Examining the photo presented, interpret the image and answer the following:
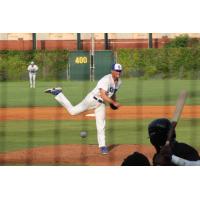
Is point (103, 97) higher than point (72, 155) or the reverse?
higher

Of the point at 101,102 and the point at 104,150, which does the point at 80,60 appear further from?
the point at 104,150

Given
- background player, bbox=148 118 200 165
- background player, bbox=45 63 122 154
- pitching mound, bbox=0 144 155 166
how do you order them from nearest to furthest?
background player, bbox=148 118 200 165 → pitching mound, bbox=0 144 155 166 → background player, bbox=45 63 122 154

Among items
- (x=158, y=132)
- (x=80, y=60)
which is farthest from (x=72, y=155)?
(x=80, y=60)

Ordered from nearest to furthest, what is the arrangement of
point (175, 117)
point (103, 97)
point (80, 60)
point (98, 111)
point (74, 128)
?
point (175, 117)
point (103, 97)
point (98, 111)
point (74, 128)
point (80, 60)

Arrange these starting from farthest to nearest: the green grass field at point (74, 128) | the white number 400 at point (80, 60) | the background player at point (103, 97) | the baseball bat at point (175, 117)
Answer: the white number 400 at point (80, 60)
the green grass field at point (74, 128)
the background player at point (103, 97)
the baseball bat at point (175, 117)

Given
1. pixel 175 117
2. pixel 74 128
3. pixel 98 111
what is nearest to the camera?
pixel 175 117

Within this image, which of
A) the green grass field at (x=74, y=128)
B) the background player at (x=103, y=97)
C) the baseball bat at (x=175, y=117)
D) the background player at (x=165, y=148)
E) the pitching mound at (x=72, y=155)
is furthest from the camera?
the green grass field at (x=74, y=128)

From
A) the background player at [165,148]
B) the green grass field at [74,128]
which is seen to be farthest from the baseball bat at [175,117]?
the green grass field at [74,128]

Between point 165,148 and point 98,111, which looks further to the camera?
point 98,111

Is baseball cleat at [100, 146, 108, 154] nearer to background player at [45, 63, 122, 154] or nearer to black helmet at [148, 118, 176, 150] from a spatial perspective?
background player at [45, 63, 122, 154]

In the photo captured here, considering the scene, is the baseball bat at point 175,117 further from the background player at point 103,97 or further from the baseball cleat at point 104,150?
the baseball cleat at point 104,150

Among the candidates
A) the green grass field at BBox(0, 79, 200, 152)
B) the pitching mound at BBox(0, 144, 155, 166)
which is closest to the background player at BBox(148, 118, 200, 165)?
the pitching mound at BBox(0, 144, 155, 166)

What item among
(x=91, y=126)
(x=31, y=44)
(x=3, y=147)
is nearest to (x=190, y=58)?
(x=31, y=44)
